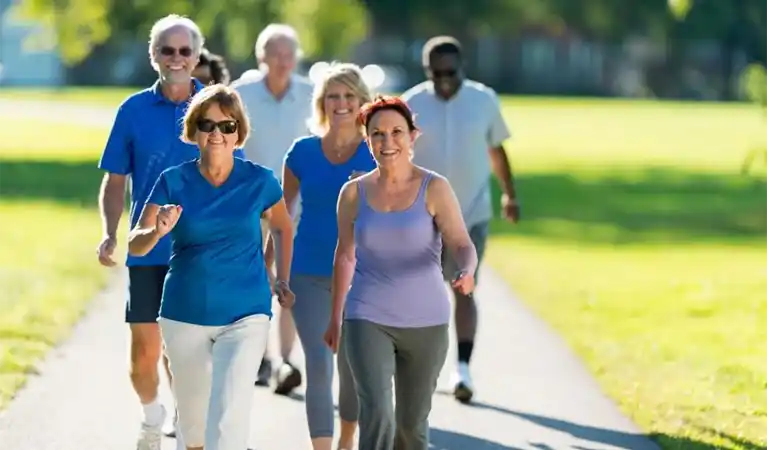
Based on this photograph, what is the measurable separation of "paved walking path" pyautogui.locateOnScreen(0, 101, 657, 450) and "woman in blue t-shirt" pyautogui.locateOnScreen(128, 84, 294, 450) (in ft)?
3.98

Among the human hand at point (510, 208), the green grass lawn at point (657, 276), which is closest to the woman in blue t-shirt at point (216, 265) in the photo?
the green grass lawn at point (657, 276)

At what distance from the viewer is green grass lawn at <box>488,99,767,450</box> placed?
9.52 m

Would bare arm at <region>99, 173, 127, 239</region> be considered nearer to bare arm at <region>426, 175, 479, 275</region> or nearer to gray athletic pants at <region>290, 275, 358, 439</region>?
gray athletic pants at <region>290, 275, 358, 439</region>

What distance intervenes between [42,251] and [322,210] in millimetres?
11093

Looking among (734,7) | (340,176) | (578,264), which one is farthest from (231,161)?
(734,7)

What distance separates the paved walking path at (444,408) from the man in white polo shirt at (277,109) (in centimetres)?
96

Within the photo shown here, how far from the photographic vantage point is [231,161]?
6.20 m

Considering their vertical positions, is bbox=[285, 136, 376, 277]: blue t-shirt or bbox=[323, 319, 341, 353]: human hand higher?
bbox=[285, 136, 376, 277]: blue t-shirt

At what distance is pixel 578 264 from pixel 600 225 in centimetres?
594

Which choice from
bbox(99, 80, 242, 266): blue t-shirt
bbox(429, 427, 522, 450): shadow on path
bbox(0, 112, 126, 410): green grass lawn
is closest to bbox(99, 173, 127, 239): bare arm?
bbox(99, 80, 242, 266): blue t-shirt

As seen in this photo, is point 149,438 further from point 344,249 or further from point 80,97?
point 80,97

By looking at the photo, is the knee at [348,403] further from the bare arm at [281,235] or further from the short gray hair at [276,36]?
the short gray hair at [276,36]

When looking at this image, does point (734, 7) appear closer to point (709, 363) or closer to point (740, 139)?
point (740, 139)

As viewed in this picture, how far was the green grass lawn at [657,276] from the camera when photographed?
9516 mm
